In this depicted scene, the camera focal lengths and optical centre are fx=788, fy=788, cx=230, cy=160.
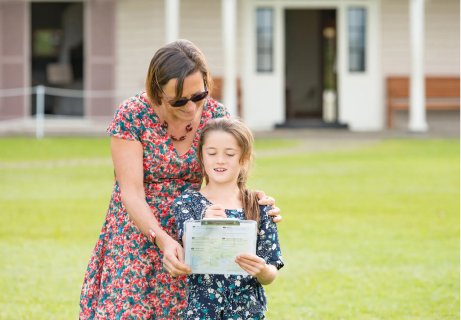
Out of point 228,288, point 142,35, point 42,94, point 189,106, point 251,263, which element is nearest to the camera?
point 251,263

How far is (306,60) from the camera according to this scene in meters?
22.3

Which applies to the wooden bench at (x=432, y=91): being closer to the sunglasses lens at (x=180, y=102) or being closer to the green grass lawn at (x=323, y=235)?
the green grass lawn at (x=323, y=235)

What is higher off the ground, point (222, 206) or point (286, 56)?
point (286, 56)

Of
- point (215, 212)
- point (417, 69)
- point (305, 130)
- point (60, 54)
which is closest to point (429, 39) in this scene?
point (417, 69)

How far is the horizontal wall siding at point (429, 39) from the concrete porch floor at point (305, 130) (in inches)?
42.4

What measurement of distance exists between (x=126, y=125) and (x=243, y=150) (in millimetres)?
452

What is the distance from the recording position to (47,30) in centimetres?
1955

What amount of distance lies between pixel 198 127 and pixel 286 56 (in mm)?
19535

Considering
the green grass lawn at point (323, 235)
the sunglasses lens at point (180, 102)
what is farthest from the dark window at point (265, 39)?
the sunglasses lens at point (180, 102)

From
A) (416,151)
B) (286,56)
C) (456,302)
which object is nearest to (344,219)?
(456,302)

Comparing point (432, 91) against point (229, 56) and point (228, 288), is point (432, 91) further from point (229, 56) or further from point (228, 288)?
point (228, 288)

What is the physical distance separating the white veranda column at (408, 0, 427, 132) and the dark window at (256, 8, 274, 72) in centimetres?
316

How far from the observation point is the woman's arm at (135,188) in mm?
2770

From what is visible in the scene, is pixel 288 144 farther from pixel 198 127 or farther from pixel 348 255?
pixel 198 127
